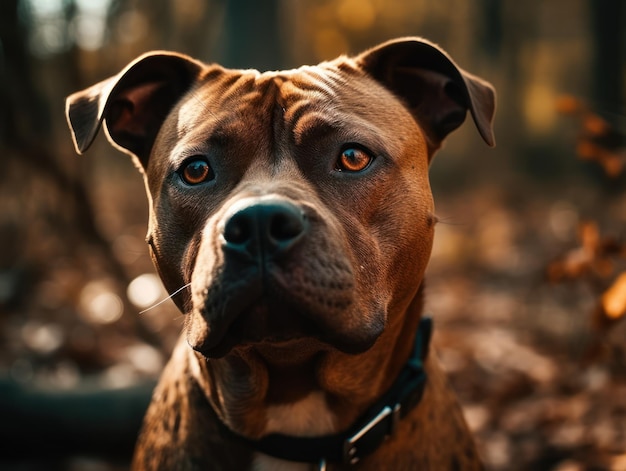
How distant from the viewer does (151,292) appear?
638cm

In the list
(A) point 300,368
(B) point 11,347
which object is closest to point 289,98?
(A) point 300,368

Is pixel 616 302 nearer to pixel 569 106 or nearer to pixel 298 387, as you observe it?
pixel 569 106

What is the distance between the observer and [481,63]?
18.3m

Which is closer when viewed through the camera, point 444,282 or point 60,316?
Result: point 60,316

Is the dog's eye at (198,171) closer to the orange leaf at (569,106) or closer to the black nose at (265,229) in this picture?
the black nose at (265,229)

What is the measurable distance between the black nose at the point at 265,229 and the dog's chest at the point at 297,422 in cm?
87

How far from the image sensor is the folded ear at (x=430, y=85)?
296cm

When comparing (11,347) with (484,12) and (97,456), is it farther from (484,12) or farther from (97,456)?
(484,12)

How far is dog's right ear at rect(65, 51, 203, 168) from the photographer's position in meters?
2.99

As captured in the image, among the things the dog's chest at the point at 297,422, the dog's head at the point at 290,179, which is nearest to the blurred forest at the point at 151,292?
the dog's head at the point at 290,179

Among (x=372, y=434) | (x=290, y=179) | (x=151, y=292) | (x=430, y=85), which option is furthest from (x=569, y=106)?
(x=151, y=292)

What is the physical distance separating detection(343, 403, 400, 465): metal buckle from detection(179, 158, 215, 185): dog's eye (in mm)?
1154

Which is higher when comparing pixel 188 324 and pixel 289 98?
pixel 289 98

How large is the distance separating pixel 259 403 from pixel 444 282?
18.7 feet
